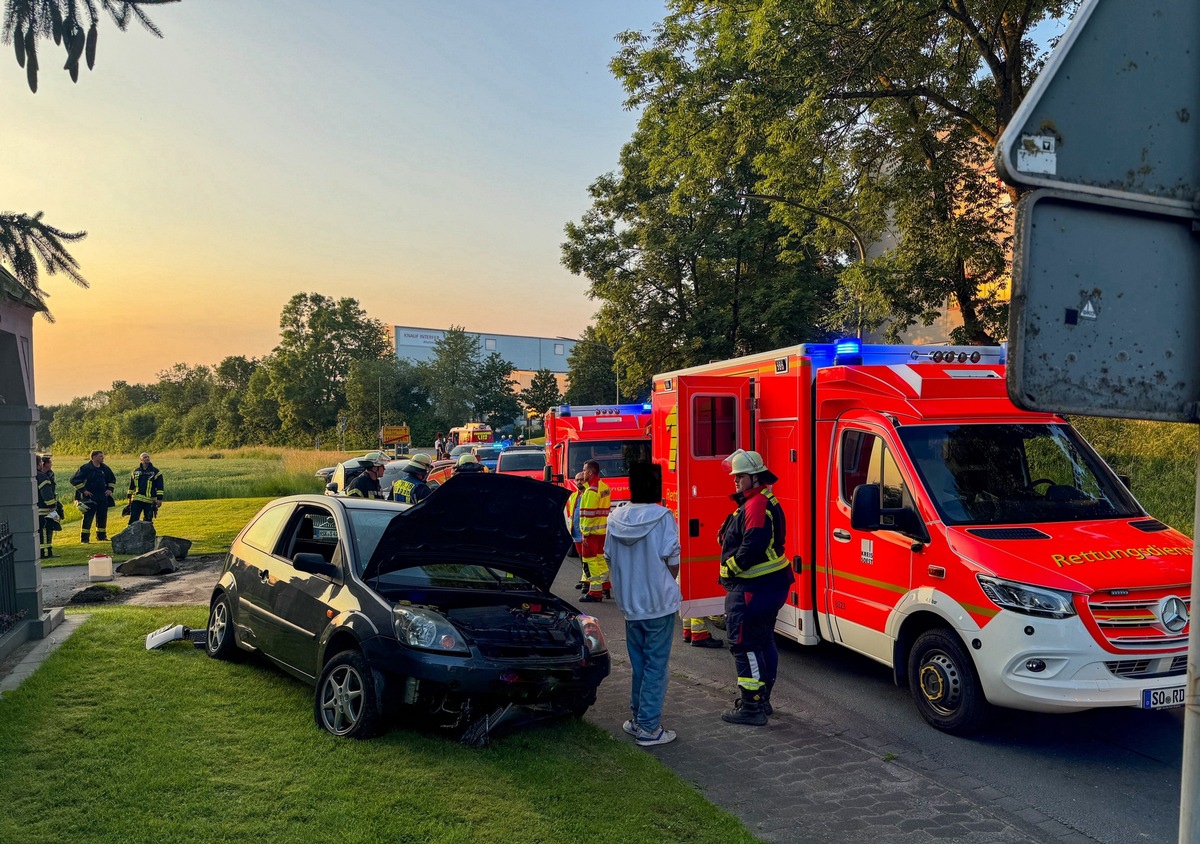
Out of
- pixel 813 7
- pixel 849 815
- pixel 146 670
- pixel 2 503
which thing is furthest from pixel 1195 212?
pixel 813 7

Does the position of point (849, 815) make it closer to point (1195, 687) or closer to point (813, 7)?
point (1195, 687)

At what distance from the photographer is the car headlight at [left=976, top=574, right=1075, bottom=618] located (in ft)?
17.7

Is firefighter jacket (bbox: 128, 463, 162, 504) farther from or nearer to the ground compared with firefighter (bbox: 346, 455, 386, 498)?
nearer to the ground

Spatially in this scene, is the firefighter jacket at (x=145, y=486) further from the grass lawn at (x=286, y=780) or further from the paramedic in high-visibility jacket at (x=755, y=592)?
the paramedic in high-visibility jacket at (x=755, y=592)

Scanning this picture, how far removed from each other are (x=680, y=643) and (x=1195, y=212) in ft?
25.8

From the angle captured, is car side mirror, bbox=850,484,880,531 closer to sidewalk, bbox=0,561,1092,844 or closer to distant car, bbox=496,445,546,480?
sidewalk, bbox=0,561,1092,844

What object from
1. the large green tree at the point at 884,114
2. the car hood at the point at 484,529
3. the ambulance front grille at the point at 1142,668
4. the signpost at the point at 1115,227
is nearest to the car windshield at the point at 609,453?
the large green tree at the point at 884,114

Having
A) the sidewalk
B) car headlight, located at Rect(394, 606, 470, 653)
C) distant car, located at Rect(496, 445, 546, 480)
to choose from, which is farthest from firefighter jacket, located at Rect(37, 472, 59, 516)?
car headlight, located at Rect(394, 606, 470, 653)

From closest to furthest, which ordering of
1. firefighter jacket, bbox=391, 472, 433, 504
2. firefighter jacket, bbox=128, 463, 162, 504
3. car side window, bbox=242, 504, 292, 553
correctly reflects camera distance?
car side window, bbox=242, 504, 292, 553
firefighter jacket, bbox=391, 472, 433, 504
firefighter jacket, bbox=128, 463, 162, 504

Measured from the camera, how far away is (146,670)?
22.8 feet

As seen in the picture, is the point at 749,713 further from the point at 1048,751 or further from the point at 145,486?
the point at 145,486

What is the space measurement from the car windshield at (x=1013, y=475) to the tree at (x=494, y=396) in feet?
240

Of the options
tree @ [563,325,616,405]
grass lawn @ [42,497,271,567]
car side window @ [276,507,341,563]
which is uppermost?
tree @ [563,325,616,405]

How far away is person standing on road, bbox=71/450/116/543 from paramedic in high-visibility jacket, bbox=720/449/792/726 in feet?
52.2
